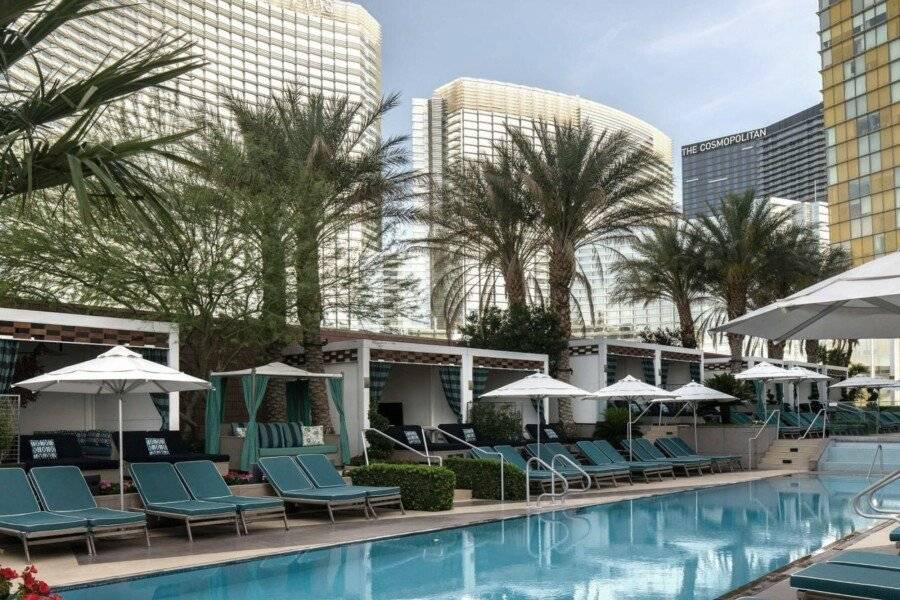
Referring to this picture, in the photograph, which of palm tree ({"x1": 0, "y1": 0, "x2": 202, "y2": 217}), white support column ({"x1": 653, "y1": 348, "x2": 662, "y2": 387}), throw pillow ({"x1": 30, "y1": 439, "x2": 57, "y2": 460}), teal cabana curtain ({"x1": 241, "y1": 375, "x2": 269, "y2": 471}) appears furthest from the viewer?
white support column ({"x1": 653, "y1": 348, "x2": 662, "y2": 387})

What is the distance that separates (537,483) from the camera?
17.1 meters

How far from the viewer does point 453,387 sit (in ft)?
78.4

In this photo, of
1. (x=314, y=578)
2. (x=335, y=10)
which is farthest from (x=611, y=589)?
(x=335, y=10)

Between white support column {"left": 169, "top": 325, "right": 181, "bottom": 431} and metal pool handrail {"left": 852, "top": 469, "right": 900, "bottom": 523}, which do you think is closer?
metal pool handrail {"left": 852, "top": 469, "right": 900, "bottom": 523}

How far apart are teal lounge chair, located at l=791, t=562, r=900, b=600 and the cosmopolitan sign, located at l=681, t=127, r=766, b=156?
163m

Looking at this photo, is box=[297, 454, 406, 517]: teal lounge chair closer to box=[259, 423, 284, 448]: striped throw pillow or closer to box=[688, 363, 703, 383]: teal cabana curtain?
box=[259, 423, 284, 448]: striped throw pillow

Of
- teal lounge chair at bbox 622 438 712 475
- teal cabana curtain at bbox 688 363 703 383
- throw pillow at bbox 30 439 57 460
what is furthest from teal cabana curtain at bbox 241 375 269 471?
teal cabana curtain at bbox 688 363 703 383

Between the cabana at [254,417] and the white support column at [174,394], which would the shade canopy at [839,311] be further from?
the white support column at [174,394]

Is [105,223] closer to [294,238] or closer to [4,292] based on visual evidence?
[4,292]

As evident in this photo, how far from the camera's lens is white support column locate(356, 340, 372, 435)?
67.8ft

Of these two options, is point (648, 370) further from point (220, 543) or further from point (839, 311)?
point (839, 311)

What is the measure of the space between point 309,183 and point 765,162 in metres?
150

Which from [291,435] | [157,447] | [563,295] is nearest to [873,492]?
[157,447]

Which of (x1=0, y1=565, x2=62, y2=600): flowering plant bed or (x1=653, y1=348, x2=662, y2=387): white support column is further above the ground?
(x1=653, y1=348, x2=662, y2=387): white support column
